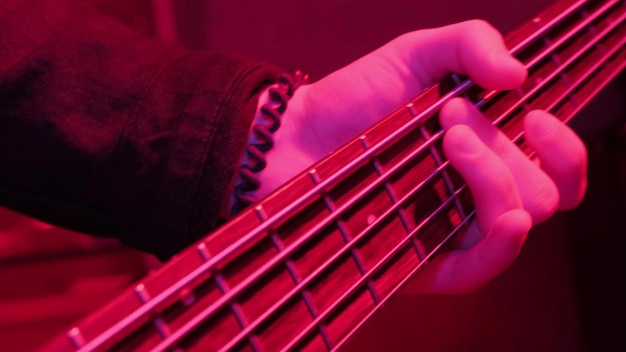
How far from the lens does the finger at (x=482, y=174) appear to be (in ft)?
1.40

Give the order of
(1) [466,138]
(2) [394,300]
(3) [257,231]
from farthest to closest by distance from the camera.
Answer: (2) [394,300] → (1) [466,138] → (3) [257,231]

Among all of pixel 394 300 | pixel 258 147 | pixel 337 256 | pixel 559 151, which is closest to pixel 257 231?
pixel 337 256

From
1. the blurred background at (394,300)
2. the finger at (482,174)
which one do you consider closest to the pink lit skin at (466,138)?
the finger at (482,174)

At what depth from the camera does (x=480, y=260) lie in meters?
0.47

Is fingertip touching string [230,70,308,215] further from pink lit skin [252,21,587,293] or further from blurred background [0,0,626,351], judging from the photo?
blurred background [0,0,626,351]

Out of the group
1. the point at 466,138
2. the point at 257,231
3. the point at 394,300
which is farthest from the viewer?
the point at 394,300

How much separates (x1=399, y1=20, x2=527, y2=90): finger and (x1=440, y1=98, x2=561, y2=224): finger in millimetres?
28

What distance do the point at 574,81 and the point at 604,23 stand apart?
0.33 ft

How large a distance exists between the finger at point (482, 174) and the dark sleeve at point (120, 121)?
0.54ft

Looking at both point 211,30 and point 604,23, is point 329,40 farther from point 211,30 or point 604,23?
point 604,23

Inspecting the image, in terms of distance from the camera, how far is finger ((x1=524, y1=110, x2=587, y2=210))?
1.60ft

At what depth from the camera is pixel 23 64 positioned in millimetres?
445

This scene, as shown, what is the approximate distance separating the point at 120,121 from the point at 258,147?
115mm

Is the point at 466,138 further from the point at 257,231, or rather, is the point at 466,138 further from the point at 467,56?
the point at 257,231
